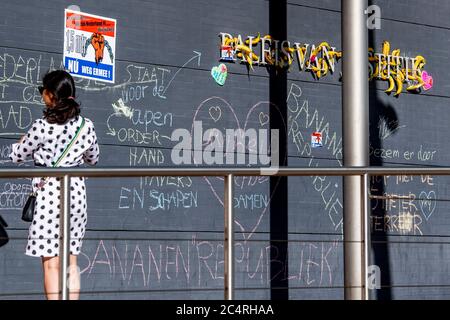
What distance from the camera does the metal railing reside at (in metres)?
6.56

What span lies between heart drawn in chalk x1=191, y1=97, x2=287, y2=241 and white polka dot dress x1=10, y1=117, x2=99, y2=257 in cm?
413

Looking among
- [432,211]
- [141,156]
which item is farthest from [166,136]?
[432,211]

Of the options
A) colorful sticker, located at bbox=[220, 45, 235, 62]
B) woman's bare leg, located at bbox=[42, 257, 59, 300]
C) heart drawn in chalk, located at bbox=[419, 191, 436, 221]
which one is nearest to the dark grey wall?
heart drawn in chalk, located at bbox=[419, 191, 436, 221]

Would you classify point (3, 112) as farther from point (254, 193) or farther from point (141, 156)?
point (254, 193)

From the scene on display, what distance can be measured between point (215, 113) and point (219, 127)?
0.16 m

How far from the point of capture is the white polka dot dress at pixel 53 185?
22.7 feet

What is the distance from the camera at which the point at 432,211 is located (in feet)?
44.7

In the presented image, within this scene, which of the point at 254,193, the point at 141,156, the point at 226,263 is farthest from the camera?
the point at 254,193

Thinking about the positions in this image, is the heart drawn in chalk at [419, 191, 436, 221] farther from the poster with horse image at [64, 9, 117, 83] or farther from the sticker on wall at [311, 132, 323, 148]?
the poster with horse image at [64, 9, 117, 83]

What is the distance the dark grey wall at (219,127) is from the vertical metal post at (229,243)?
0.54 m

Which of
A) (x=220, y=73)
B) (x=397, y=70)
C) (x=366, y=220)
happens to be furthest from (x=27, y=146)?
(x=397, y=70)

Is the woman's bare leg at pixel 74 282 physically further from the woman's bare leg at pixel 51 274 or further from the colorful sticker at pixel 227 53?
the colorful sticker at pixel 227 53
